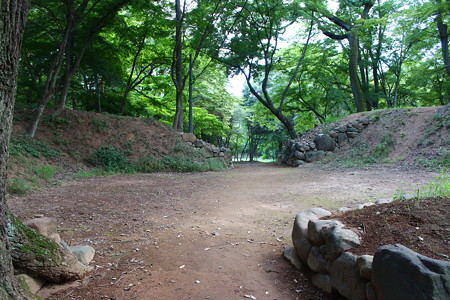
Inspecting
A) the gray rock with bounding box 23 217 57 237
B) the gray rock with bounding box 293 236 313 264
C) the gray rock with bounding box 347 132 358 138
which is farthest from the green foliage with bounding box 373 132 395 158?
the gray rock with bounding box 23 217 57 237

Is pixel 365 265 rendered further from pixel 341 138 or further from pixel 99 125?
pixel 341 138

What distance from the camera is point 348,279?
1949 millimetres

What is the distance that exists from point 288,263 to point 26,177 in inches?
235

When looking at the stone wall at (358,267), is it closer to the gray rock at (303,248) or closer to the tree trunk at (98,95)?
the gray rock at (303,248)

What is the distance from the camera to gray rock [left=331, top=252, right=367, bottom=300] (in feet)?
6.04

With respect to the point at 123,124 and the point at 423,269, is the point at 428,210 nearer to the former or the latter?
the point at 423,269

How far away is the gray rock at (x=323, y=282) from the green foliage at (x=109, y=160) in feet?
26.0

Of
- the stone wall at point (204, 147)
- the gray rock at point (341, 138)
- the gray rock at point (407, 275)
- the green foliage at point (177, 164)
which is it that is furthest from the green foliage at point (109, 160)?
the gray rock at point (341, 138)

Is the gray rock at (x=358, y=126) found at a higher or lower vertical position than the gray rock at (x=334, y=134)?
higher

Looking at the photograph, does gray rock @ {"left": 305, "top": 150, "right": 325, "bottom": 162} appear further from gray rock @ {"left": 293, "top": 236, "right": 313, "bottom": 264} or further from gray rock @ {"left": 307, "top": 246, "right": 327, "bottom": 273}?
gray rock @ {"left": 307, "top": 246, "right": 327, "bottom": 273}

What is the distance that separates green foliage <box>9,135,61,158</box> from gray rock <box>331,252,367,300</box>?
7878 millimetres

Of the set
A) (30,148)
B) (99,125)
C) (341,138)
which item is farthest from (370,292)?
(341,138)

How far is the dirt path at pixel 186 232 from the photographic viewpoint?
2.30 m

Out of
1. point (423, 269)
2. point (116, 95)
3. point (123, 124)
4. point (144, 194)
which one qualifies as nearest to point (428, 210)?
point (423, 269)
